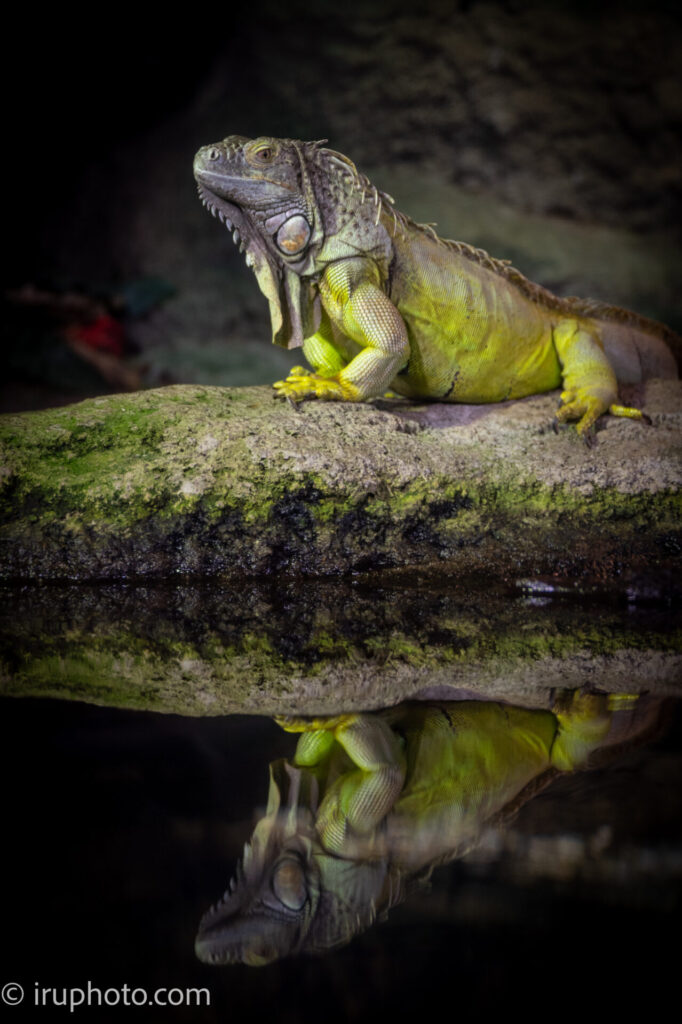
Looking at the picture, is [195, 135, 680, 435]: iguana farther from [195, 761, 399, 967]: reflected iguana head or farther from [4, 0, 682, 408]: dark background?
[4, 0, 682, 408]: dark background

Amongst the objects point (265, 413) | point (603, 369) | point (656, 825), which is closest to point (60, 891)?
point (656, 825)

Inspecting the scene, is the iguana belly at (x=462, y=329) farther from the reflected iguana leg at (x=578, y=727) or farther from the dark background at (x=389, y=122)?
the dark background at (x=389, y=122)

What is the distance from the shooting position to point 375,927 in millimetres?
1440

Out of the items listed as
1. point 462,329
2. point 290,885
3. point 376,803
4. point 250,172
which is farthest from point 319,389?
point 290,885

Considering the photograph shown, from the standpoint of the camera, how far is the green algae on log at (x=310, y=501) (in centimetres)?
399

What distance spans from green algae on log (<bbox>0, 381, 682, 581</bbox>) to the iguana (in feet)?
1.29

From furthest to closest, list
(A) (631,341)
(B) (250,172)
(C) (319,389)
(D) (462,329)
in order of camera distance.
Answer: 1. (A) (631,341)
2. (D) (462,329)
3. (C) (319,389)
4. (B) (250,172)

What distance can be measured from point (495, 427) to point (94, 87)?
982 cm

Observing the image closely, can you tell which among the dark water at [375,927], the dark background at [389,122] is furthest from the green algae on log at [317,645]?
the dark background at [389,122]

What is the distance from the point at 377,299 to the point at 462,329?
621 millimetres

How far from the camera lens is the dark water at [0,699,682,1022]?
126 cm

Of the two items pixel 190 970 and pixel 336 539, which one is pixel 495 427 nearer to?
pixel 336 539

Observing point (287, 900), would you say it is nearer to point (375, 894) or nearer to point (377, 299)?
point (375, 894)

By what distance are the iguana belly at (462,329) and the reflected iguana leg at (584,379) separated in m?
0.12
